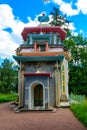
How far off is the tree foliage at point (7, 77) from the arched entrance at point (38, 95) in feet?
146

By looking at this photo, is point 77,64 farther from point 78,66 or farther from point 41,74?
point 41,74

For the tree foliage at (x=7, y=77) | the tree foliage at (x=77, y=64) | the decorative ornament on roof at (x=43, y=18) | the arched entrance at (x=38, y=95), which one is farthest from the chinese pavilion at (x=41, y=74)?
the tree foliage at (x=7, y=77)

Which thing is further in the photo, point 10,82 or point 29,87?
point 10,82

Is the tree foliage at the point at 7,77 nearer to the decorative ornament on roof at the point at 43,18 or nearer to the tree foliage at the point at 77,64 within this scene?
the tree foliage at the point at 77,64

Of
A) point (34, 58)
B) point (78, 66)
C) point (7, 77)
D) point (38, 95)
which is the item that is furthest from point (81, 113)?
point (7, 77)

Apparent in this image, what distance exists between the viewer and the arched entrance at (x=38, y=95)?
2214 centimetres

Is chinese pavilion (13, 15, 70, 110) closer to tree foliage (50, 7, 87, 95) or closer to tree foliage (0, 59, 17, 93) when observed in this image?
tree foliage (50, 7, 87, 95)

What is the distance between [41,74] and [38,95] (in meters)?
2.38

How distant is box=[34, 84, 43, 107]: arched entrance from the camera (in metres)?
22.1

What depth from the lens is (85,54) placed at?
39000 millimetres

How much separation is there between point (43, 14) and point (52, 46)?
5.38 metres

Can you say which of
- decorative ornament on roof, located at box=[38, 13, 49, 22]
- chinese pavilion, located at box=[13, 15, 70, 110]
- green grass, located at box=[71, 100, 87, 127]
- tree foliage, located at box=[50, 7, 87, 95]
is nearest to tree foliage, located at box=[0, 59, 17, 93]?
tree foliage, located at box=[50, 7, 87, 95]

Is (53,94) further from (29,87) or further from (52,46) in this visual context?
(52,46)

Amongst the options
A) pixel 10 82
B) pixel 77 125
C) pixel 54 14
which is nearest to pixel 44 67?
pixel 77 125
